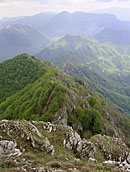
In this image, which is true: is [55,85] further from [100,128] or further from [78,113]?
[100,128]

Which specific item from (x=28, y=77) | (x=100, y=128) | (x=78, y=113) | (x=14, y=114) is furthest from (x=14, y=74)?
(x=100, y=128)

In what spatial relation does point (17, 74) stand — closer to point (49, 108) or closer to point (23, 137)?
point (49, 108)

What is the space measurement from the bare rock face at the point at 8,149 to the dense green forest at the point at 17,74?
304ft

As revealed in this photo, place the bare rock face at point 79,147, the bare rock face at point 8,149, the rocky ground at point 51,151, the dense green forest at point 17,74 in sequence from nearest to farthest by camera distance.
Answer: the rocky ground at point 51,151
the bare rock face at point 8,149
the bare rock face at point 79,147
the dense green forest at point 17,74

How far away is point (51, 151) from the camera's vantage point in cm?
2711

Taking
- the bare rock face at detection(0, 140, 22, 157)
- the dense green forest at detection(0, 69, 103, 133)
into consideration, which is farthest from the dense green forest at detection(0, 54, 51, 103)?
the bare rock face at detection(0, 140, 22, 157)

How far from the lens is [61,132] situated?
34.4 metres

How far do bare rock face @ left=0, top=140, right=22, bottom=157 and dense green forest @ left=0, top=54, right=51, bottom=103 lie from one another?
9260 cm

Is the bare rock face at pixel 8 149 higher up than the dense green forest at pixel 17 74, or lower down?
lower down

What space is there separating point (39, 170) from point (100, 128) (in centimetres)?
5810

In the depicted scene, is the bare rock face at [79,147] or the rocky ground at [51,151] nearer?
the rocky ground at [51,151]

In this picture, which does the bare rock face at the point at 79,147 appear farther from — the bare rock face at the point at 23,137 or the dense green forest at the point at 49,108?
the dense green forest at the point at 49,108

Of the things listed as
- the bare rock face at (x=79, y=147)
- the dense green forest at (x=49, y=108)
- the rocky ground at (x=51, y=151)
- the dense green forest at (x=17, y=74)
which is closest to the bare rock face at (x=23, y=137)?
the rocky ground at (x=51, y=151)

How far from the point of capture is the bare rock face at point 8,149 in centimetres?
2191
